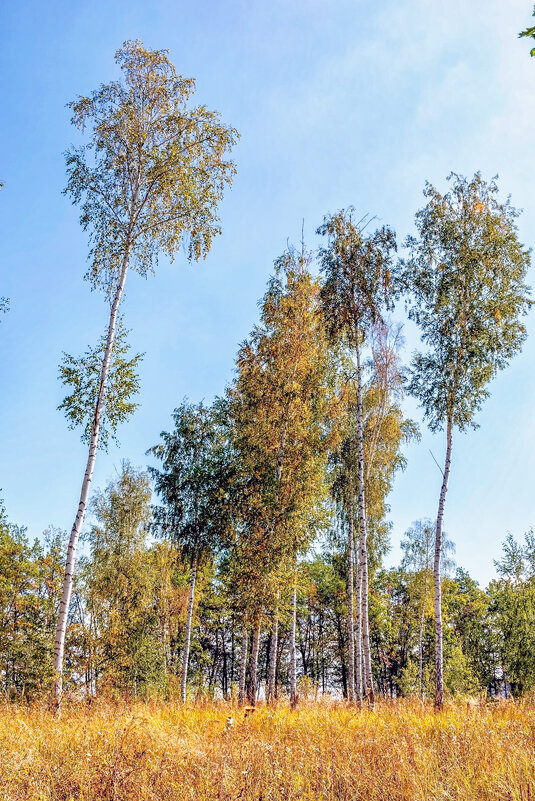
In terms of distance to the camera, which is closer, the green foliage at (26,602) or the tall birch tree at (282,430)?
the tall birch tree at (282,430)

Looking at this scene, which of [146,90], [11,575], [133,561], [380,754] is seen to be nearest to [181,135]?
[146,90]

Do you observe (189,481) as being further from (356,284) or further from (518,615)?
(518,615)

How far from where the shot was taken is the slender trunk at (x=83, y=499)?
29.7ft

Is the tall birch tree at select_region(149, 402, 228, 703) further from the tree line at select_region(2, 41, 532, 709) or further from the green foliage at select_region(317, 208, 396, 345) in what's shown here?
the green foliage at select_region(317, 208, 396, 345)

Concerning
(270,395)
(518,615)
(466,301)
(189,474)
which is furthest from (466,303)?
(518,615)

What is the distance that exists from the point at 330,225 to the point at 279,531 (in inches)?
369

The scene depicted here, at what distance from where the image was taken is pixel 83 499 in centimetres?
1017

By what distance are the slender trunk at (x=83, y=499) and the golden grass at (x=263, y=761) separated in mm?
1394

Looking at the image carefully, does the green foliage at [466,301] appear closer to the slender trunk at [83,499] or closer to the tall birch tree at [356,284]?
the tall birch tree at [356,284]

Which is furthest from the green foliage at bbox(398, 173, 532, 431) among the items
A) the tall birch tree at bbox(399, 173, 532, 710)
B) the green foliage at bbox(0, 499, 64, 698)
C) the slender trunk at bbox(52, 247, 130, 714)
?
the green foliage at bbox(0, 499, 64, 698)

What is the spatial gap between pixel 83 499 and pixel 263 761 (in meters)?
6.13

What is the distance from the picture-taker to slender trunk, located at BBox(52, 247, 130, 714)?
29.7ft

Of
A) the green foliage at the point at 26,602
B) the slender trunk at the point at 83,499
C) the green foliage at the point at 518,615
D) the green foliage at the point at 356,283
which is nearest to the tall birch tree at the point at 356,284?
the green foliage at the point at 356,283

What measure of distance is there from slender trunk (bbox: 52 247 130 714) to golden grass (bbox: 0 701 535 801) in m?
1.39
